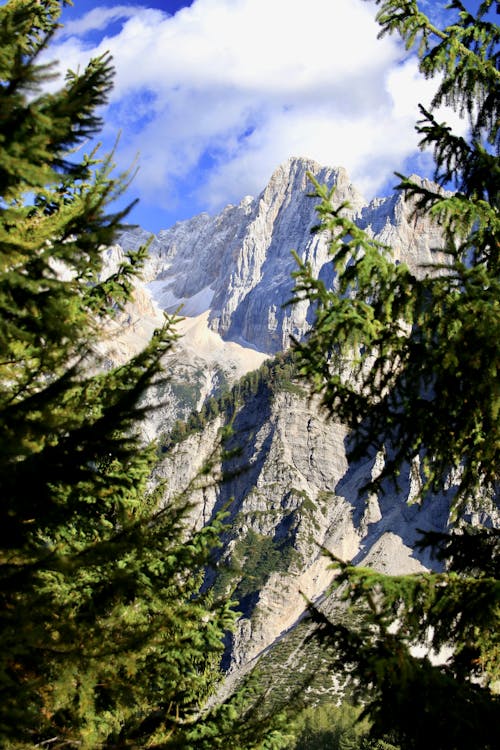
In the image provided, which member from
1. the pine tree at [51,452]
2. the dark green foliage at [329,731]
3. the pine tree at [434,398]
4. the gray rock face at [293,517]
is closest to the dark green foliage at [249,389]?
the gray rock face at [293,517]

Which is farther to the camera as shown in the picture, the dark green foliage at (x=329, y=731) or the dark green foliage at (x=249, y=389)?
the dark green foliage at (x=249, y=389)

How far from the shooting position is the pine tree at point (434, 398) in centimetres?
485

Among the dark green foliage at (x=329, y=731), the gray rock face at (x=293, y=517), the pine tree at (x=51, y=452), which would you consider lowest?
the dark green foliage at (x=329, y=731)

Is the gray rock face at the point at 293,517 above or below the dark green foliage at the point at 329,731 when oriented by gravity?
above

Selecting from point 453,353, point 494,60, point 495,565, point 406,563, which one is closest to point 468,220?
point 453,353

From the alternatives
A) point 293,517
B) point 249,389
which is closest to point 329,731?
point 293,517

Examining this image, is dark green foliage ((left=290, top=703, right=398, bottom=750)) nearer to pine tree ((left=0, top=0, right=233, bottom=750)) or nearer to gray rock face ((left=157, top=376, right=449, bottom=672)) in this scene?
gray rock face ((left=157, top=376, right=449, bottom=672))

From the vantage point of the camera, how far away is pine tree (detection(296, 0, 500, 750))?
4848 mm

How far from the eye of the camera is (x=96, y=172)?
346 inches

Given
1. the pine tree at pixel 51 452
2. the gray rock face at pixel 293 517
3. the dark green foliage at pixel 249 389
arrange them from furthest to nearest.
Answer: the dark green foliage at pixel 249 389
the gray rock face at pixel 293 517
the pine tree at pixel 51 452

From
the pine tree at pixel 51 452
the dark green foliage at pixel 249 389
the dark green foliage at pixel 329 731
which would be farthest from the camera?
the dark green foliage at pixel 249 389

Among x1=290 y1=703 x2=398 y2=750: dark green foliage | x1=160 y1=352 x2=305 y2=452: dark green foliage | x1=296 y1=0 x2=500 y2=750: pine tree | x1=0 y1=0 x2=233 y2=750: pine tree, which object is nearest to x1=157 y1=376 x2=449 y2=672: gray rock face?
x1=160 y1=352 x2=305 y2=452: dark green foliage

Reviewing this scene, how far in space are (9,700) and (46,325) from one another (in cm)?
231

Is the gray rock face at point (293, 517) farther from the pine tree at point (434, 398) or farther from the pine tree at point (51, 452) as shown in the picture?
the pine tree at point (51, 452)
